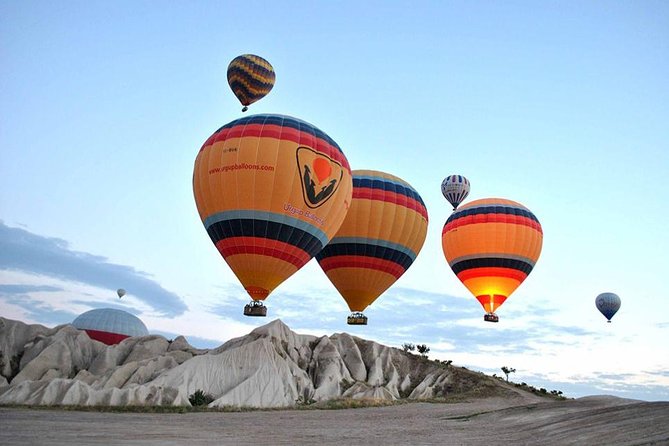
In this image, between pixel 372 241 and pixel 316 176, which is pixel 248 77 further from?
pixel 372 241

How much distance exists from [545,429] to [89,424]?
56.9ft

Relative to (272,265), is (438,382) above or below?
below

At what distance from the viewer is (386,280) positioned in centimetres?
4106

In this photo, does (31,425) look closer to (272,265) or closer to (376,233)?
(272,265)

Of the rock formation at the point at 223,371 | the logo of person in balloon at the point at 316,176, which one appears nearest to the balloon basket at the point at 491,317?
the rock formation at the point at 223,371

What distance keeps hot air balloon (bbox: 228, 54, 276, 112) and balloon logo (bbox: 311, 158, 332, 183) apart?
487 inches

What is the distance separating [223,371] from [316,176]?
71.8 feet

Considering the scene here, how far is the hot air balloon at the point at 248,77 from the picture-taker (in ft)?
135

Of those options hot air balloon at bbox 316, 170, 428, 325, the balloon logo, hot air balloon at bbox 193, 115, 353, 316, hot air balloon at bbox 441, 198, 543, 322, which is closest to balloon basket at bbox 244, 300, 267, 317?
hot air balloon at bbox 193, 115, 353, 316

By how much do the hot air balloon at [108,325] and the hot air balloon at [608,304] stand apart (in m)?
51.0

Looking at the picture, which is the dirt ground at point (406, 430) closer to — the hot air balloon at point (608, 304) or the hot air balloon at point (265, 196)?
the hot air balloon at point (265, 196)

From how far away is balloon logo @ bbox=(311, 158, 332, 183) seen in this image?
31.6 m

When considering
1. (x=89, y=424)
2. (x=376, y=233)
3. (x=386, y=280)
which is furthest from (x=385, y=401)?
(x=89, y=424)

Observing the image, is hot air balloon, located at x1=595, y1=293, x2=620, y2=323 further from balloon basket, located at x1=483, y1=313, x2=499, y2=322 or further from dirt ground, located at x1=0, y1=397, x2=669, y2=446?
dirt ground, located at x1=0, y1=397, x2=669, y2=446
